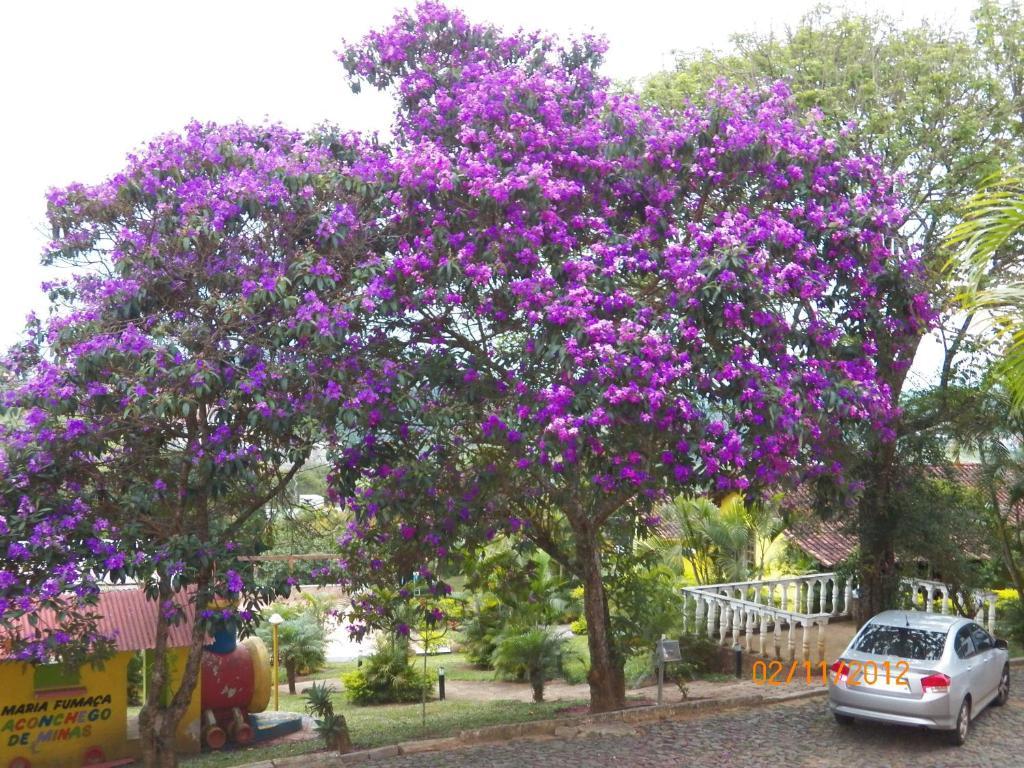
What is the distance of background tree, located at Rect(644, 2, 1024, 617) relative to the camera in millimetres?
15250

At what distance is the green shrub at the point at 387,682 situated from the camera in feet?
65.3

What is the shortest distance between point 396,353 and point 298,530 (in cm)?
277

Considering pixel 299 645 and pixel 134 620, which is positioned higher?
pixel 134 620

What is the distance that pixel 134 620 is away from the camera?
44.1ft

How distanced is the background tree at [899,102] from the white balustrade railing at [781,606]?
136cm

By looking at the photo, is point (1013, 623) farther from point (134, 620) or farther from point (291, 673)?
point (291, 673)

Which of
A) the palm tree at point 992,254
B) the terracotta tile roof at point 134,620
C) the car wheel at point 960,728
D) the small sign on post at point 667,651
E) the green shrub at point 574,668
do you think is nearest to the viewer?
the palm tree at point 992,254

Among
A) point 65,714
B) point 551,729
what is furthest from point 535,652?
point 65,714

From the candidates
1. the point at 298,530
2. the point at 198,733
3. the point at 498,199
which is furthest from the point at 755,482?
the point at 198,733

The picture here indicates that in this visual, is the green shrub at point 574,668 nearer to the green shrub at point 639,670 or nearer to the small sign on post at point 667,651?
the green shrub at point 639,670

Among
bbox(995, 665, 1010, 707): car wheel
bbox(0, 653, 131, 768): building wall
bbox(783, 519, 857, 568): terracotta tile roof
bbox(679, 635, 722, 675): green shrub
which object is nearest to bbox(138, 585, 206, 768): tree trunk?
bbox(0, 653, 131, 768): building wall

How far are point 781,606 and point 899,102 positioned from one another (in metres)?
9.19

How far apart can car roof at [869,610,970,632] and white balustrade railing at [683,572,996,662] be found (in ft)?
11.4

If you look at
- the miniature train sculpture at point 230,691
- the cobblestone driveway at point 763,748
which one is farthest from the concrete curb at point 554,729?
the miniature train sculpture at point 230,691
